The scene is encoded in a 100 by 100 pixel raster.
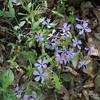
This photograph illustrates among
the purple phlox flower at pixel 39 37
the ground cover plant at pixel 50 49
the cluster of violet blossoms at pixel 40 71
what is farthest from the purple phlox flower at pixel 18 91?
the purple phlox flower at pixel 39 37

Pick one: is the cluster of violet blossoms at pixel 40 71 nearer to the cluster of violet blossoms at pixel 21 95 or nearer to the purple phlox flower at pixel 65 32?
the cluster of violet blossoms at pixel 21 95

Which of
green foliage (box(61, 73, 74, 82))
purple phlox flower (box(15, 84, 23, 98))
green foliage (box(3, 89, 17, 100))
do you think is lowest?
green foliage (box(61, 73, 74, 82))

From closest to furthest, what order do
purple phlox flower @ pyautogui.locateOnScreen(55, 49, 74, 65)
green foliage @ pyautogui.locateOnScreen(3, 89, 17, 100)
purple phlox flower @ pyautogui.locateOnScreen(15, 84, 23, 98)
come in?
green foliage @ pyautogui.locateOnScreen(3, 89, 17, 100) < purple phlox flower @ pyautogui.locateOnScreen(15, 84, 23, 98) < purple phlox flower @ pyautogui.locateOnScreen(55, 49, 74, 65)

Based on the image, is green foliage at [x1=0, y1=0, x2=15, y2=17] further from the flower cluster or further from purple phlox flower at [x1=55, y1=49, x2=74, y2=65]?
purple phlox flower at [x1=55, y1=49, x2=74, y2=65]

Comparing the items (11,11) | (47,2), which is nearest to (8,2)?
(11,11)

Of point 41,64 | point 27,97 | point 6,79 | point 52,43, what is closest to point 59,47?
point 52,43

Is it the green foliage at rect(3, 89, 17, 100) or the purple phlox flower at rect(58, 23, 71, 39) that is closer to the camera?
the green foliage at rect(3, 89, 17, 100)

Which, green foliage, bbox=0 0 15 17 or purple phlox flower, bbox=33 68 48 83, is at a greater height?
green foliage, bbox=0 0 15 17

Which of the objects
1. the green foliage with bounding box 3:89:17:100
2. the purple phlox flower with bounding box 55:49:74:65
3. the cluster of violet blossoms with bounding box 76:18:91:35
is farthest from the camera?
the cluster of violet blossoms with bounding box 76:18:91:35

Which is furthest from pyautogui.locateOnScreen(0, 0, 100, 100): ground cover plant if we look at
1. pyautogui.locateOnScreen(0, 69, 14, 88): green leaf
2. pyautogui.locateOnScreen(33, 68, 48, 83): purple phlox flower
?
pyautogui.locateOnScreen(0, 69, 14, 88): green leaf
